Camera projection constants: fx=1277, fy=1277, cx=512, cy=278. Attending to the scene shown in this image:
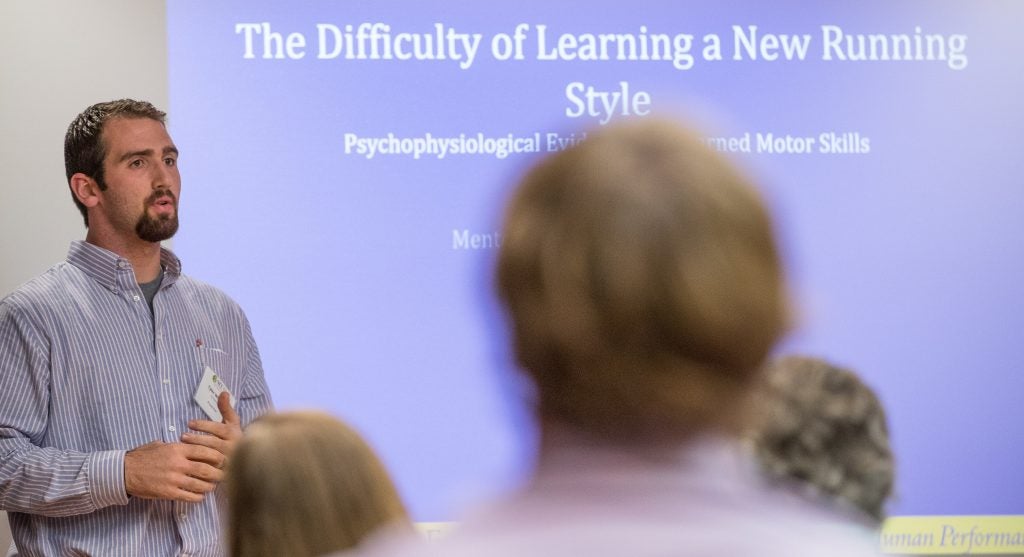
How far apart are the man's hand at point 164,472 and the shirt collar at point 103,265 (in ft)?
1.43

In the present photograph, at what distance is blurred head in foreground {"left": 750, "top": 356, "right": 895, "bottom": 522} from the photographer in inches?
77.6

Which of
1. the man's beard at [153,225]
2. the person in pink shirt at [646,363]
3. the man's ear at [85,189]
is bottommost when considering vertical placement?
the person in pink shirt at [646,363]

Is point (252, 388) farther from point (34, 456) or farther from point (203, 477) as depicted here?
point (34, 456)

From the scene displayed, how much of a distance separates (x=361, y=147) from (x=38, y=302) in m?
1.59

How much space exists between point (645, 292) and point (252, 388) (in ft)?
8.10

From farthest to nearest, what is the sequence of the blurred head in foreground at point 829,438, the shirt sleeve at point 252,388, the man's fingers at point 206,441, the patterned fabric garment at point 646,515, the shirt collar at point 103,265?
the shirt sleeve at point 252,388, the shirt collar at point 103,265, the man's fingers at point 206,441, the blurred head in foreground at point 829,438, the patterned fabric garment at point 646,515

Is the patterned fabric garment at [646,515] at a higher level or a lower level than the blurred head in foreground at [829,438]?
higher

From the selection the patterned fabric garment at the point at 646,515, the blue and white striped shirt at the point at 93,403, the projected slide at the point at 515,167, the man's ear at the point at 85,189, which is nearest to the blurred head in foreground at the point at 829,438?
the patterned fabric garment at the point at 646,515

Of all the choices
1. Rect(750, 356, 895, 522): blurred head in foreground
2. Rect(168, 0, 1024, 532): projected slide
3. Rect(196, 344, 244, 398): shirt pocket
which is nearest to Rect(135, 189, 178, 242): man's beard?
Rect(196, 344, 244, 398): shirt pocket

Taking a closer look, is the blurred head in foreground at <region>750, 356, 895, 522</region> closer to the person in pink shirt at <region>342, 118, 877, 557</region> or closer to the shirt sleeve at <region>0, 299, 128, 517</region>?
the person in pink shirt at <region>342, 118, 877, 557</region>

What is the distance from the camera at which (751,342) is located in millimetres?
960

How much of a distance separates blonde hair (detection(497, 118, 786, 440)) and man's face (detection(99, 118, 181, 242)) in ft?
7.37

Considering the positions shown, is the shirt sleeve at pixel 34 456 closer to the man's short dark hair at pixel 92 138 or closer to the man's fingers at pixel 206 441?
the man's fingers at pixel 206 441

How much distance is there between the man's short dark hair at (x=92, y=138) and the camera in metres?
3.13
